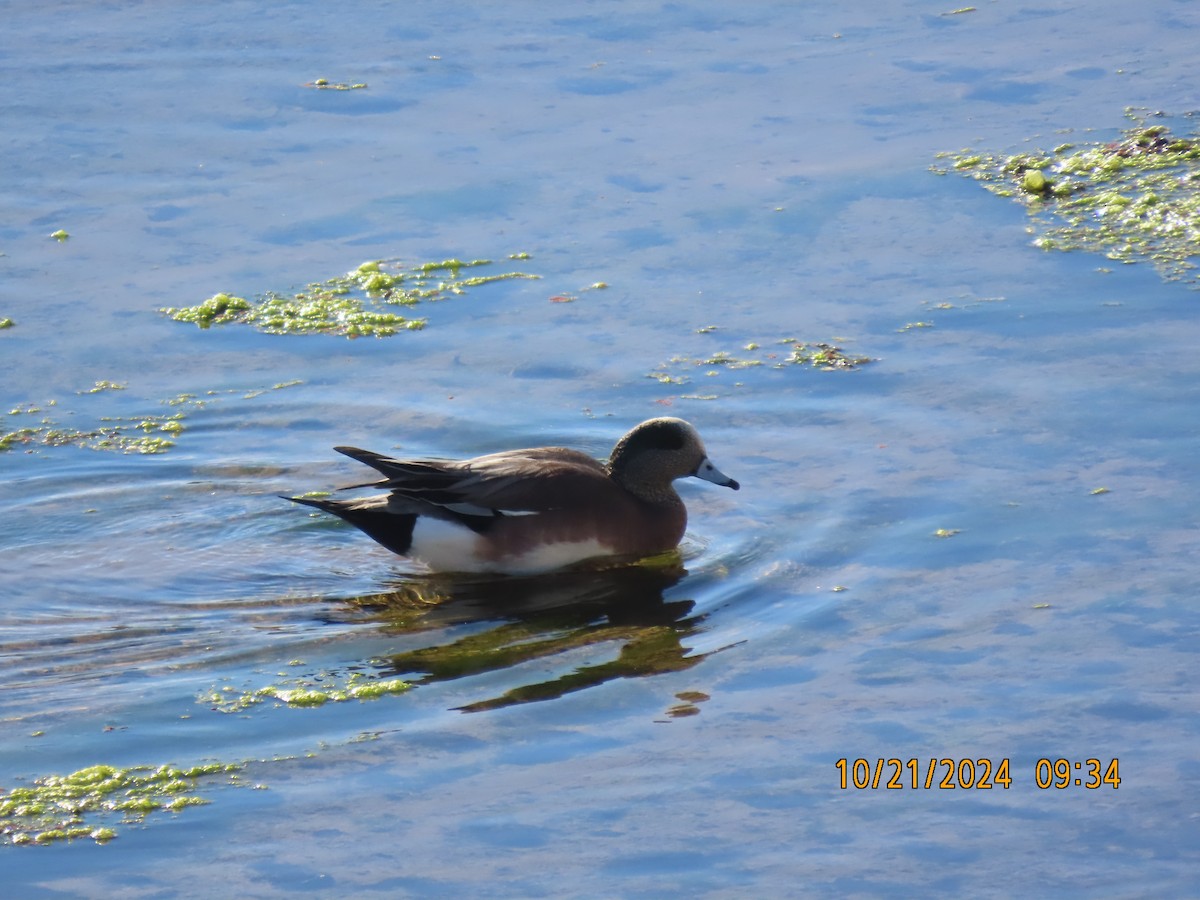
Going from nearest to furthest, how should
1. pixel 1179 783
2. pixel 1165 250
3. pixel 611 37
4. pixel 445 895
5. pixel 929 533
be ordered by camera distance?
pixel 445 895 → pixel 1179 783 → pixel 929 533 → pixel 1165 250 → pixel 611 37

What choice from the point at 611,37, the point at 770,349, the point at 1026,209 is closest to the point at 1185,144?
the point at 1026,209

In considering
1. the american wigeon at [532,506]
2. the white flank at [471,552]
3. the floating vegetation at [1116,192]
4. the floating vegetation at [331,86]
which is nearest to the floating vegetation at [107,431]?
the american wigeon at [532,506]

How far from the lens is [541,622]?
6.84 m

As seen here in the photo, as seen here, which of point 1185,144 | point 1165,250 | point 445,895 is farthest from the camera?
point 1185,144

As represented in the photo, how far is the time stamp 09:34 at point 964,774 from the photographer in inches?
207

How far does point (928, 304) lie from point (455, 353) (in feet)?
7.96

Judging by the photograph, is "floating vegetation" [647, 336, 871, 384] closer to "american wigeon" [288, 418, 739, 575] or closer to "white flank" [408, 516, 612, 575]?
"american wigeon" [288, 418, 739, 575]

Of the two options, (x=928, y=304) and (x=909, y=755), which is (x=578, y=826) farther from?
(x=928, y=304)

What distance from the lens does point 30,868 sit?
16.4 ft

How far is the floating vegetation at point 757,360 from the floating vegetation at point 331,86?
428cm

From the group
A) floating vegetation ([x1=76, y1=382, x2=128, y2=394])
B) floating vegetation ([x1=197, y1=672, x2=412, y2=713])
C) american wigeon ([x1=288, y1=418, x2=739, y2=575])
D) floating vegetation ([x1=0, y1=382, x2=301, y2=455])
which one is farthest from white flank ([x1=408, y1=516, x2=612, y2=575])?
floating vegetation ([x1=76, y1=382, x2=128, y2=394])

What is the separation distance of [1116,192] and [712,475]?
3.75m

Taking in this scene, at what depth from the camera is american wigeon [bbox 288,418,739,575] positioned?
730 cm

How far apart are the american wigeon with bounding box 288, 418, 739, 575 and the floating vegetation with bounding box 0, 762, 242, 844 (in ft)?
6.24
